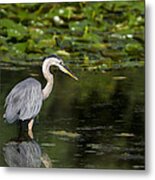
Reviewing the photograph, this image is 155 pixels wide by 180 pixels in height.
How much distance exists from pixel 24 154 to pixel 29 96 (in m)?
0.23

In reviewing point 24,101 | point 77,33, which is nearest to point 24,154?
point 24,101

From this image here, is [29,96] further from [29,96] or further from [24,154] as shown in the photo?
[24,154]

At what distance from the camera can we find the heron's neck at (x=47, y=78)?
2.05 m

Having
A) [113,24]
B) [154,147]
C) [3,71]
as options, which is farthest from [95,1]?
[154,147]

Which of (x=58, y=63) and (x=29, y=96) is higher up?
(x=58, y=63)

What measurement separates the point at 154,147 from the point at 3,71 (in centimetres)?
66

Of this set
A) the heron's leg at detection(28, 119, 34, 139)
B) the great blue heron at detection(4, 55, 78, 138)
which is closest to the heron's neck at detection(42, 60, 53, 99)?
the great blue heron at detection(4, 55, 78, 138)

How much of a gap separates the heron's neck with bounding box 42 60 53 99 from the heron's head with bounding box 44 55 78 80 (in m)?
0.01

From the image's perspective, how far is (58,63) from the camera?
2.05 metres

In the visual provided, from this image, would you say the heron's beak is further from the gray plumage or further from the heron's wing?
the heron's wing

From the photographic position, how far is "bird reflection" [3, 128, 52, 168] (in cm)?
204

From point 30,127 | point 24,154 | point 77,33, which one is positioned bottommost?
point 24,154

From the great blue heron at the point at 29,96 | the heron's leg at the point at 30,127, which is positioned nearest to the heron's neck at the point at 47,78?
the great blue heron at the point at 29,96

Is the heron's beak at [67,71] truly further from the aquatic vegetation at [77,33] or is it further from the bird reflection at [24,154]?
the bird reflection at [24,154]
